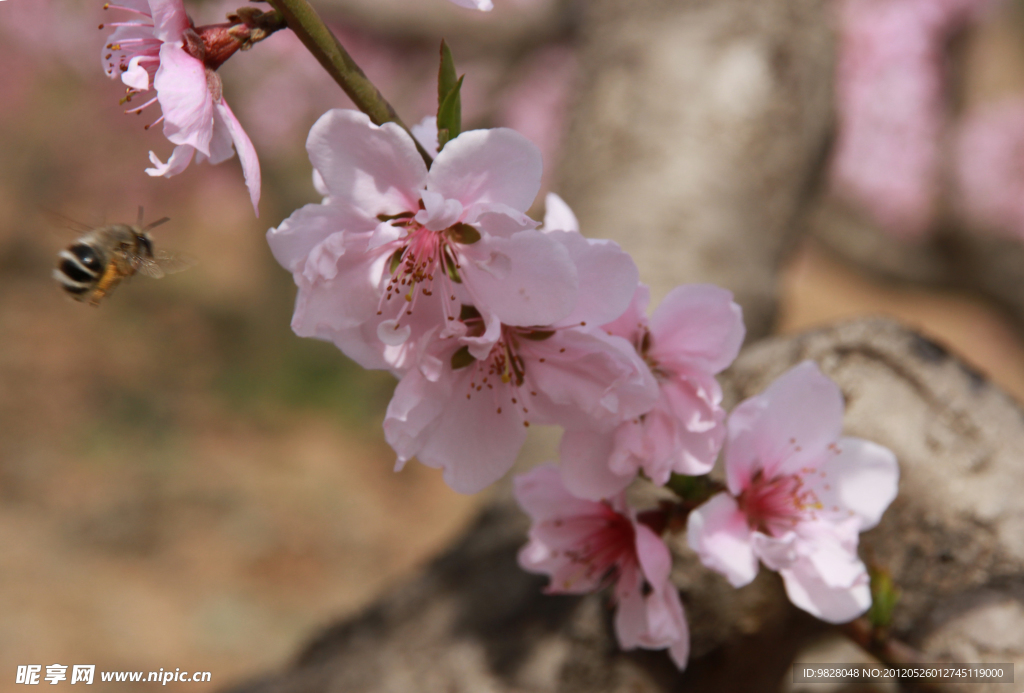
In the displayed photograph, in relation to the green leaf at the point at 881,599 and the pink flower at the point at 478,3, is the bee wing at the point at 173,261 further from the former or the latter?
the green leaf at the point at 881,599

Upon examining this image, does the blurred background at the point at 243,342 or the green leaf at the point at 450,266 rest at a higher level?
the green leaf at the point at 450,266

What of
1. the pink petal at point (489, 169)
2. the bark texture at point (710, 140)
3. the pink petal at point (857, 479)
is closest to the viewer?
the pink petal at point (489, 169)

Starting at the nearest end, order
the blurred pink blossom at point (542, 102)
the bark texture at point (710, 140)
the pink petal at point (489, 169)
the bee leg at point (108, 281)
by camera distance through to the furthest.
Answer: the pink petal at point (489, 169), the bee leg at point (108, 281), the bark texture at point (710, 140), the blurred pink blossom at point (542, 102)

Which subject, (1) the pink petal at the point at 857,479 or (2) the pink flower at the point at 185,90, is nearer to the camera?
(2) the pink flower at the point at 185,90

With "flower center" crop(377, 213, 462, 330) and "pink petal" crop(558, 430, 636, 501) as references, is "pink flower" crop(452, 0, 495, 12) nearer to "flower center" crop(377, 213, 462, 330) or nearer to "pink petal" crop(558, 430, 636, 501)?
"flower center" crop(377, 213, 462, 330)

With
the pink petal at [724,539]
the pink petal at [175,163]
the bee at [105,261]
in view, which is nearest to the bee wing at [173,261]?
the bee at [105,261]

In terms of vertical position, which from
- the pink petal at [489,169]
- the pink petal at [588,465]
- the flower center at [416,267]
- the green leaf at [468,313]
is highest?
the pink petal at [489,169]
